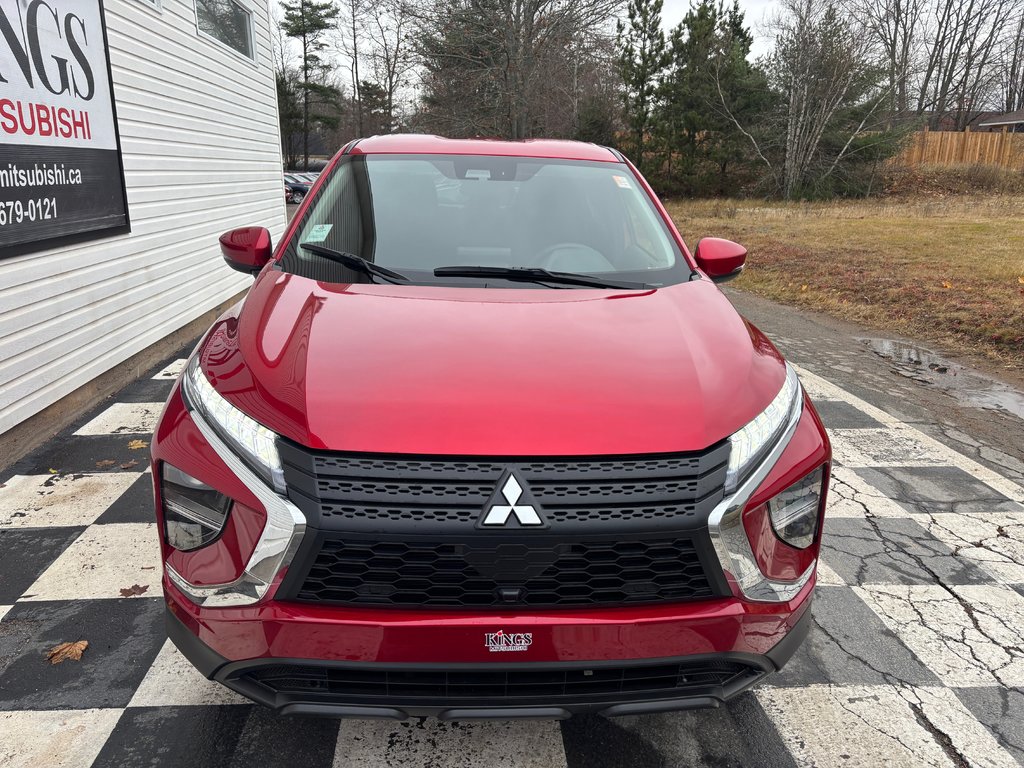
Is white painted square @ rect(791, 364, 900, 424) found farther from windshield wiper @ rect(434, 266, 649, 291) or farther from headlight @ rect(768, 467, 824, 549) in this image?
headlight @ rect(768, 467, 824, 549)

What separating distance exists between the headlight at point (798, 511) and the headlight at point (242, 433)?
120 cm

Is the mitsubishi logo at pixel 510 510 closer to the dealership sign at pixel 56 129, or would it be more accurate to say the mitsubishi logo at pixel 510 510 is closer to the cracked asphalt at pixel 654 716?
the cracked asphalt at pixel 654 716

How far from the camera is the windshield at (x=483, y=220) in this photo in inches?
107

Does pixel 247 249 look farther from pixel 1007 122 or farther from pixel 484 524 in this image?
pixel 1007 122

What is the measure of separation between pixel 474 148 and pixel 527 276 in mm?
1045

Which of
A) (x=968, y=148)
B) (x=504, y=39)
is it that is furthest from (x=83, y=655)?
(x=968, y=148)

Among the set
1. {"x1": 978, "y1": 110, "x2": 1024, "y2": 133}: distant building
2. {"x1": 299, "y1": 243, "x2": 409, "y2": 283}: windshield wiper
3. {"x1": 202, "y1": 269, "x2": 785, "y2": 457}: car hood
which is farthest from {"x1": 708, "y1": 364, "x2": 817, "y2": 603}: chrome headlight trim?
{"x1": 978, "y1": 110, "x2": 1024, "y2": 133}: distant building

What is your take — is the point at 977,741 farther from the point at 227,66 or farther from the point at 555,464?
the point at 227,66

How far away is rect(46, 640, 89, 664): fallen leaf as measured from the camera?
243 cm

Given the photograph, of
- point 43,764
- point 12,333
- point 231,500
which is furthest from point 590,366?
point 12,333

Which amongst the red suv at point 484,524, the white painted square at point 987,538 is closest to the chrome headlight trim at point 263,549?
the red suv at point 484,524

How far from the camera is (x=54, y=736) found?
2084mm

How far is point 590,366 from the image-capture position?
195 centimetres

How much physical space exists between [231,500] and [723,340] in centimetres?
146
